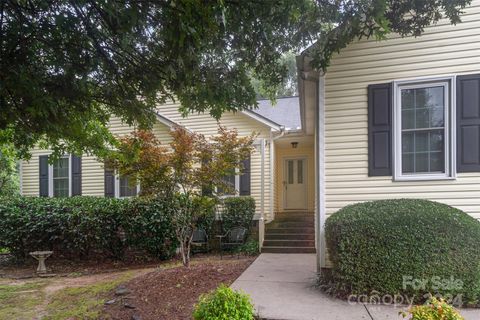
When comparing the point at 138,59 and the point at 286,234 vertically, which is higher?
the point at 138,59

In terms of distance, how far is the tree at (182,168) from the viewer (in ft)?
22.7

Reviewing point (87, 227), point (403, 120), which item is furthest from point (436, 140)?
point (87, 227)

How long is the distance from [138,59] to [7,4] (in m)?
1.50

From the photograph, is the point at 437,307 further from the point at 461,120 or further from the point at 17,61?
the point at 17,61

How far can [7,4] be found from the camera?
376 centimetres

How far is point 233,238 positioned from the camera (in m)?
10.1

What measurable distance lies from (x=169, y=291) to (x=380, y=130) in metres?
4.49

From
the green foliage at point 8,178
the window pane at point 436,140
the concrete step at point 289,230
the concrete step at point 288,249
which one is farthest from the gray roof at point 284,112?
the green foliage at point 8,178

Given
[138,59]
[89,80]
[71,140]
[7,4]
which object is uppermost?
[7,4]

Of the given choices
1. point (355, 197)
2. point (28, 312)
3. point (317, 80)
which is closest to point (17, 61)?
point (28, 312)

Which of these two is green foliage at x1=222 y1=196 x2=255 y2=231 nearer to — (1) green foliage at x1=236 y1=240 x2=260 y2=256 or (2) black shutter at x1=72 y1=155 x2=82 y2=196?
(1) green foliage at x1=236 y1=240 x2=260 y2=256

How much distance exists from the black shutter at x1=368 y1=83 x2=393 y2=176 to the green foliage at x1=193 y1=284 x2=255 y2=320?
11.1ft

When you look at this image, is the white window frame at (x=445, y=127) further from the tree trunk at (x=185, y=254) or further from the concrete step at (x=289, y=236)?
the concrete step at (x=289, y=236)

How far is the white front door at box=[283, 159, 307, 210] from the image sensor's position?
492 inches
